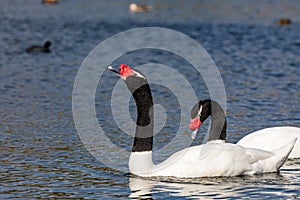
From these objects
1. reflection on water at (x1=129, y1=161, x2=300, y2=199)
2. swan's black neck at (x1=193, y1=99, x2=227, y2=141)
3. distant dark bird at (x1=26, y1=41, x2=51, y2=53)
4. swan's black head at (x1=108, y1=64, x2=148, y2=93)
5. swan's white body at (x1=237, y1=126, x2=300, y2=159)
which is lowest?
reflection on water at (x1=129, y1=161, x2=300, y2=199)

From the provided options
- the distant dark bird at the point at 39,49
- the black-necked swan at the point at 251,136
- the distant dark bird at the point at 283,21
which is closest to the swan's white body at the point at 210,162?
the black-necked swan at the point at 251,136

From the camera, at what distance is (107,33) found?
32.9 metres

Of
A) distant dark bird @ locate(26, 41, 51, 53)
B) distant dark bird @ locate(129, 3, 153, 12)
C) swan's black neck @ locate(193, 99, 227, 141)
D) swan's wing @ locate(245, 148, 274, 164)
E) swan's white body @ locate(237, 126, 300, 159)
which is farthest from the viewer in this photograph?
distant dark bird @ locate(129, 3, 153, 12)

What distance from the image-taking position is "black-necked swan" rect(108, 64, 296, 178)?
37.8ft

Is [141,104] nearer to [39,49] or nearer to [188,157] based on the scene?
[188,157]

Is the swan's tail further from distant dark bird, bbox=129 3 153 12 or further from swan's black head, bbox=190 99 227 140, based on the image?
distant dark bird, bbox=129 3 153 12

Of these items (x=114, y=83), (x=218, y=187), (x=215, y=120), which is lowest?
(x=218, y=187)

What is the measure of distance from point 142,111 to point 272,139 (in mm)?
2724

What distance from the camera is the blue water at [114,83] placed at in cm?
1126

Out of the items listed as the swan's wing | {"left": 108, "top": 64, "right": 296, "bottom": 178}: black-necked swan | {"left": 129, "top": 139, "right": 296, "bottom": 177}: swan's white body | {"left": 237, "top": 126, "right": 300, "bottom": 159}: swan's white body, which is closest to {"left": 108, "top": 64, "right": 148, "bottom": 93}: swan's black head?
{"left": 108, "top": 64, "right": 296, "bottom": 178}: black-necked swan

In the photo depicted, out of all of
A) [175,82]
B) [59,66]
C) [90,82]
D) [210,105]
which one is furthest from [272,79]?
[210,105]

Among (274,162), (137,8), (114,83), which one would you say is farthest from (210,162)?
(137,8)

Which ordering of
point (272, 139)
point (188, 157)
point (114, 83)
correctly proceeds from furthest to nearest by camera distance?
point (114, 83) → point (272, 139) → point (188, 157)

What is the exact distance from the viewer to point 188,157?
1154cm
